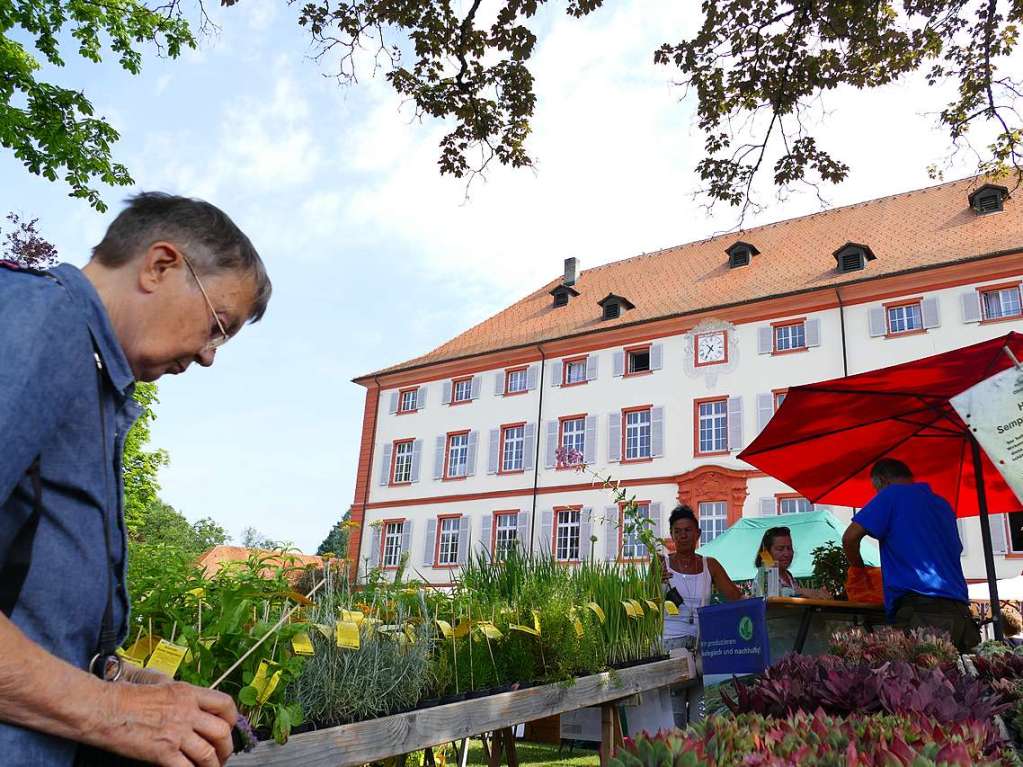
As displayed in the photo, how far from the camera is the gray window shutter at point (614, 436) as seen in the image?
25.0 m

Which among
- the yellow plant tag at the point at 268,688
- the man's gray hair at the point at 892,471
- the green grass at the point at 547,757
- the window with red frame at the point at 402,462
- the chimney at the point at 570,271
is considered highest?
the chimney at the point at 570,271

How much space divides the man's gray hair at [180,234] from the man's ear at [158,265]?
0.04 ft

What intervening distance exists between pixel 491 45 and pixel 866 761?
6073 millimetres

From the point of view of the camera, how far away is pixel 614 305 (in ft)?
91.3

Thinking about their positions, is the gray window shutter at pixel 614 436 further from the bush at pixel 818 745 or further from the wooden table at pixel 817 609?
the bush at pixel 818 745

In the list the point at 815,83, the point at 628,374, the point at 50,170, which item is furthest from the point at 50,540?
the point at 628,374

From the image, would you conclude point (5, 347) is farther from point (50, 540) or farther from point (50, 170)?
point (50, 170)

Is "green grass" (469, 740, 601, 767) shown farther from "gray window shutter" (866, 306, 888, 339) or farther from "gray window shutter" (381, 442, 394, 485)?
"gray window shutter" (381, 442, 394, 485)

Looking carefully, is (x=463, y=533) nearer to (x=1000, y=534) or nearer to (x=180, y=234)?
(x=1000, y=534)

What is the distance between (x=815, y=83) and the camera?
6.60 m

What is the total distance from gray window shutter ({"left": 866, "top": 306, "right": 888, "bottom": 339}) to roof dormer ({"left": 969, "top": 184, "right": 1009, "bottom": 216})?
4724mm

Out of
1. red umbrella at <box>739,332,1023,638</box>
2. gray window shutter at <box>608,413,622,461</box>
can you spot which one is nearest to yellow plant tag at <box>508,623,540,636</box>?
red umbrella at <box>739,332,1023,638</box>

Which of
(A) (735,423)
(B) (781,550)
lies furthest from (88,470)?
(A) (735,423)

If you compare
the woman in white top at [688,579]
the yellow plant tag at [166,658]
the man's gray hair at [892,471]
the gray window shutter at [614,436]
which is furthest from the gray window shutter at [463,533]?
the yellow plant tag at [166,658]
